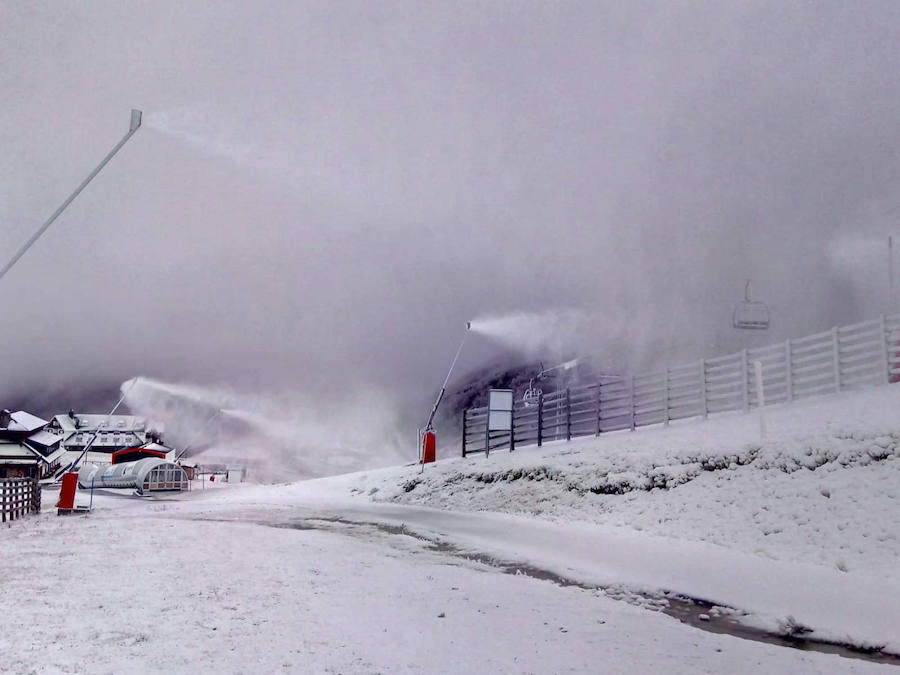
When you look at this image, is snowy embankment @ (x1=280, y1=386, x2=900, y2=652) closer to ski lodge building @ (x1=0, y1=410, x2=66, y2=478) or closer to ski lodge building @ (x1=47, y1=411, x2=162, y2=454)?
ski lodge building @ (x1=0, y1=410, x2=66, y2=478)

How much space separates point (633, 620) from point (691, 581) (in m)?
3.75

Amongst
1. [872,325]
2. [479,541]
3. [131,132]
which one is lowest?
[479,541]

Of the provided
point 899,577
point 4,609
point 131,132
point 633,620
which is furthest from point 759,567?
point 131,132

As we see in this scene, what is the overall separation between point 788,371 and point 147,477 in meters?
53.7

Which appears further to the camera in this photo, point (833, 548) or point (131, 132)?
point (131, 132)

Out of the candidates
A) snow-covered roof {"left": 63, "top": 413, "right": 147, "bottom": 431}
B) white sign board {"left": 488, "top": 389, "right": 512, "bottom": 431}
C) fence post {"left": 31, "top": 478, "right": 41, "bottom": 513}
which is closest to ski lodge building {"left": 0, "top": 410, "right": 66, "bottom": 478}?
snow-covered roof {"left": 63, "top": 413, "right": 147, "bottom": 431}

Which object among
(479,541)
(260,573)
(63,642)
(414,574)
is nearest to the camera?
(63,642)

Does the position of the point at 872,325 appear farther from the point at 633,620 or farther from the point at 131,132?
the point at 131,132

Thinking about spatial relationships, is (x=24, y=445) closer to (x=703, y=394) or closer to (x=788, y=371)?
(x=703, y=394)

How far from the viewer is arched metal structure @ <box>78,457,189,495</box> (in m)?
58.9

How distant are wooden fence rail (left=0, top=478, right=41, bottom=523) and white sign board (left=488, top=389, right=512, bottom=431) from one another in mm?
22152

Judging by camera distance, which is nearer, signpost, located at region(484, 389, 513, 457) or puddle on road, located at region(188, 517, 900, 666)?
puddle on road, located at region(188, 517, 900, 666)

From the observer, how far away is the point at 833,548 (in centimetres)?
1345

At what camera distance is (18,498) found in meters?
27.7
